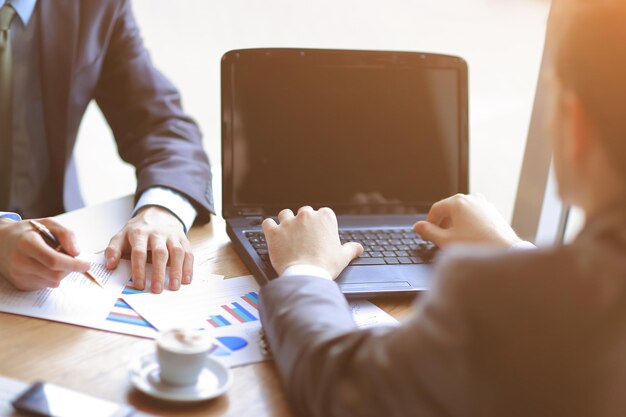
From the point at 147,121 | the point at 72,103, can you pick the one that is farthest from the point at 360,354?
the point at 72,103

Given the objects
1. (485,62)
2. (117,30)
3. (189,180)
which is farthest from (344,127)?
(485,62)

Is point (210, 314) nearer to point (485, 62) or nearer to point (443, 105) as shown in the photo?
point (443, 105)

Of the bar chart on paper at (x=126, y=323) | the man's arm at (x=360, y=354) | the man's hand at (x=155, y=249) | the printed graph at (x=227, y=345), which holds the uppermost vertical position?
the man's arm at (x=360, y=354)

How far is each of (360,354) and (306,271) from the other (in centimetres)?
28

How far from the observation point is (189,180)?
1368 millimetres

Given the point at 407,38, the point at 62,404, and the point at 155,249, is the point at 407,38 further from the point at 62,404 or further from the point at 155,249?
the point at 62,404

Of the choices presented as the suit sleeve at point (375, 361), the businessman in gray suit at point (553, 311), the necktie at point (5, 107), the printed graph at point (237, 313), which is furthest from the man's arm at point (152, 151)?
the businessman in gray suit at point (553, 311)

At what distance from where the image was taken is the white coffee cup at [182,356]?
0.73 meters

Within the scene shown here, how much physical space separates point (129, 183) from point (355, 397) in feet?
7.66

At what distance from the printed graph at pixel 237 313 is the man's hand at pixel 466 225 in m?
0.36

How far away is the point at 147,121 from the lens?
61.5 inches

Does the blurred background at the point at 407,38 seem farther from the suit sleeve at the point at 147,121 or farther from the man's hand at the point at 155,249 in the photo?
the man's hand at the point at 155,249

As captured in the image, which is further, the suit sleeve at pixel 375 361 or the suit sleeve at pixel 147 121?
the suit sleeve at pixel 147 121

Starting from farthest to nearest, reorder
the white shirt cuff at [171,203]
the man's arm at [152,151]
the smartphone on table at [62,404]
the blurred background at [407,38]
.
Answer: the blurred background at [407,38] → the white shirt cuff at [171,203] → the man's arm at [152,151] → the smartphone on table at [62,404]
